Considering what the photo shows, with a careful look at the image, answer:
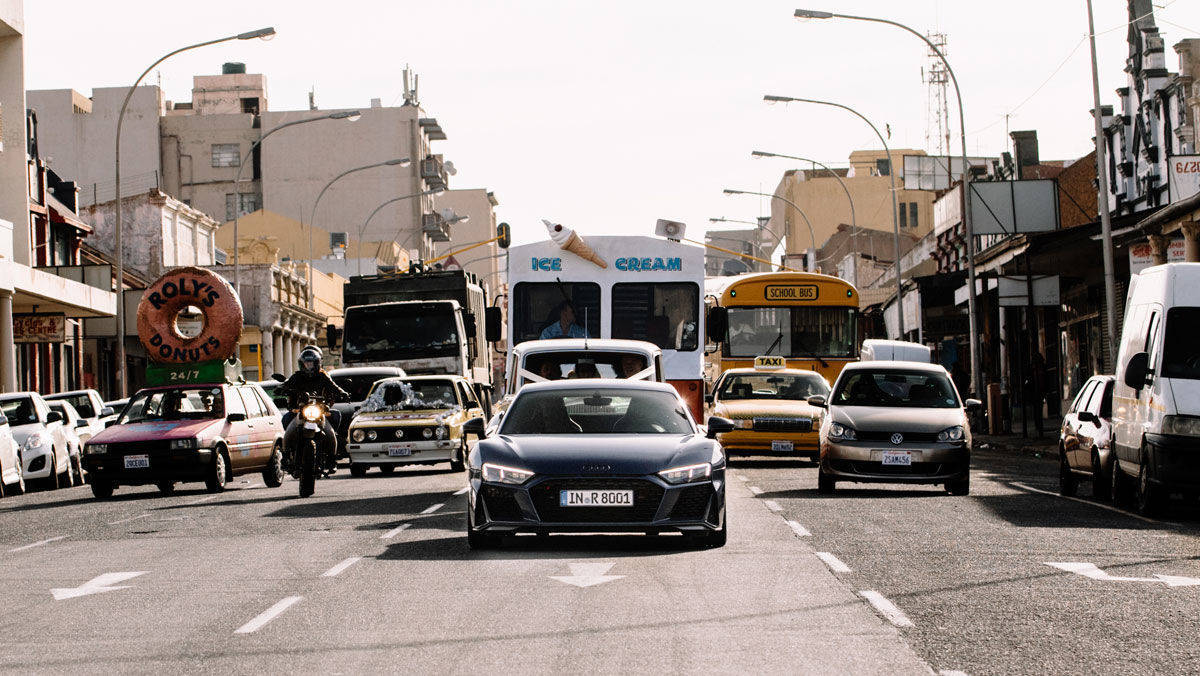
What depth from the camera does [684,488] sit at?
44.9ft

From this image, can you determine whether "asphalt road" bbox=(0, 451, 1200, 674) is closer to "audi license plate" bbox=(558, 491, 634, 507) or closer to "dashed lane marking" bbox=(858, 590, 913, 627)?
"dashed lane marking" bbox=(858, 590, 913, 627)

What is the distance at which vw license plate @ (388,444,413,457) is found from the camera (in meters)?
28.0

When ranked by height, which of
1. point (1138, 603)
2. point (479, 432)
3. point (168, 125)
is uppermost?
point (168, 125)

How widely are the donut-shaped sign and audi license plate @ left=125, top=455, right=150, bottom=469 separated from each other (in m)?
10.7

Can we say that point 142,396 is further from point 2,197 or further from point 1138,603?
point 2,197

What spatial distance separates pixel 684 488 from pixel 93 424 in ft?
68.2

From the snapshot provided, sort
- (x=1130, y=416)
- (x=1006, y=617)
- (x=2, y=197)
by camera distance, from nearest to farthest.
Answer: (x=1006, y=617)
(x=1130, y=416)
(x=2, y=197)

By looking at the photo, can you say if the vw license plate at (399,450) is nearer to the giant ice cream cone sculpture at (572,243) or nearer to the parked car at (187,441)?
the parked car at (187,441)

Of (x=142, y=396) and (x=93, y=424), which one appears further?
(x=93, y=424)

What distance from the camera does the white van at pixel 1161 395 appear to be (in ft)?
A: 56.4

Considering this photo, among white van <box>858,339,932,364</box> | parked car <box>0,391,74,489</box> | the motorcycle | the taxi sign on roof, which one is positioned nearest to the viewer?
the motorcycle

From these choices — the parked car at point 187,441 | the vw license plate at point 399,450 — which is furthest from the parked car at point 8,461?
the vw license plate at point 399,450

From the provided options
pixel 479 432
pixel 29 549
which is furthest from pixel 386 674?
pixel 29 549

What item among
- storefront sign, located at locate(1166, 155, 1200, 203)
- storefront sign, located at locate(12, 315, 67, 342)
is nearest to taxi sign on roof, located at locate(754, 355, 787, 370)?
storefront sign, located at locate(1166, 155, 1200, 203)
